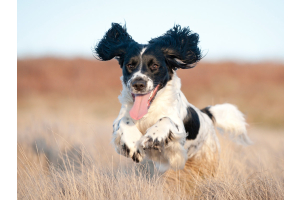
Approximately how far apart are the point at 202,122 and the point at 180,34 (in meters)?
1.35

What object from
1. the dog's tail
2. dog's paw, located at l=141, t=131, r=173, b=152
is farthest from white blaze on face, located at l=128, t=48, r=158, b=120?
the dog's tail

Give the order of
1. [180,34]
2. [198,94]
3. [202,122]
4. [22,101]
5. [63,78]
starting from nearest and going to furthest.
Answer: [180,34]
[202,122]
[22,101]
[198,94]
[63,78]

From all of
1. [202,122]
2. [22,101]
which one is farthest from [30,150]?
[22,101]

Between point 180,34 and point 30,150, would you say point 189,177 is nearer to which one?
point 180,34

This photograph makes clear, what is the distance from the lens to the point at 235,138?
5.46m

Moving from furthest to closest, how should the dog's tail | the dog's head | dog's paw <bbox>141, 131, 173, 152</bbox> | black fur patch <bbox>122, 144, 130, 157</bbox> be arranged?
1. the dog's tail
2. the dog's head
3. black fur patch <bbox>122, 144, 130, 157</bbox>
4. dog's paw <bbox>141, 131, 173, 152</bbox>

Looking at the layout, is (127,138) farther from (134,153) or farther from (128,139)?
(134,153)

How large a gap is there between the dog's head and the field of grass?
102cm

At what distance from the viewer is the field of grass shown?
11.2 ft

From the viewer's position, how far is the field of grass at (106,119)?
11.2 ft

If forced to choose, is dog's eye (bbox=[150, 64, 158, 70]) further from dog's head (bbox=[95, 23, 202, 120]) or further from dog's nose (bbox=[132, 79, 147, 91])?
dog's nose (bbox=[132, 79, 147, 91])

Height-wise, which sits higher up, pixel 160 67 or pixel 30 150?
pixel 160 67

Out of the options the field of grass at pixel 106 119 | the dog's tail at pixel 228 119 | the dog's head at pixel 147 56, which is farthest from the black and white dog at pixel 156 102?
the dog's tail at pixel 228 119
